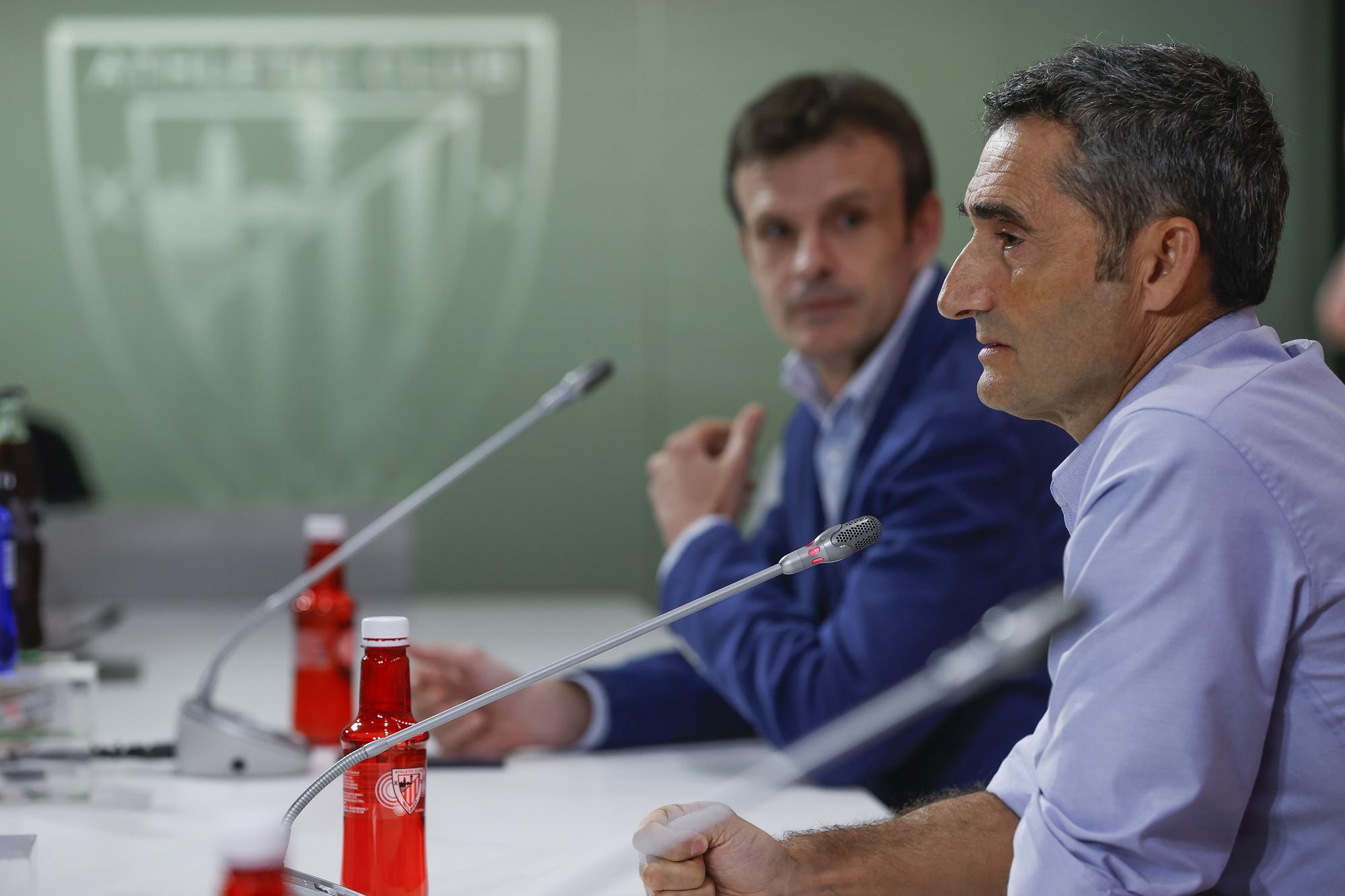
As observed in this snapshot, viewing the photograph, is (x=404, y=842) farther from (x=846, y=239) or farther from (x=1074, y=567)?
(x=846, y=239)

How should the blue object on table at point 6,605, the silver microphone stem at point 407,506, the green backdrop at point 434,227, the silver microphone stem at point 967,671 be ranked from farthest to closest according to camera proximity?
the green backdrop at point 434,227 < the silver microphone stem at point 407,506 < the blue object on table at point 6,605 < the silver microphone stem at point 967,671

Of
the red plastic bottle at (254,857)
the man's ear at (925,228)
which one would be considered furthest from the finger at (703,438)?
the red plastic bottle at (254,857)

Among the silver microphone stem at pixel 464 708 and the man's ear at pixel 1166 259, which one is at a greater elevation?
the man's ear at pixel 1166 259

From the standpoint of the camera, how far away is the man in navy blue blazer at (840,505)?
1.43m

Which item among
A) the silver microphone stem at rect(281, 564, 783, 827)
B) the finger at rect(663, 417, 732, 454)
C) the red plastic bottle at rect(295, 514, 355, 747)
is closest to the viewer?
the silver microphone stem at rect(281, 564, 783, 827)

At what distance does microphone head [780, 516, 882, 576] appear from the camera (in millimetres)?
919

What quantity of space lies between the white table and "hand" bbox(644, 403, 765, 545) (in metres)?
0.28

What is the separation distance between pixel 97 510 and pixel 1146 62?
304cm

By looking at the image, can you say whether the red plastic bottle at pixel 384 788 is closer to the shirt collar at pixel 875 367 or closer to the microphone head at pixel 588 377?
the microphone head at pixel 588 377

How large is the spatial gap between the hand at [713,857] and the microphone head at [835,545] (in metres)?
0.18

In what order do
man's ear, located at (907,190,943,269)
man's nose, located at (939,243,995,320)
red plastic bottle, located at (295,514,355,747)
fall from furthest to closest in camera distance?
man's ear, located at (907,190,943,269), red plastic bottle, located at (295,514,355,747), man's nose, located at (939,243,995,320)

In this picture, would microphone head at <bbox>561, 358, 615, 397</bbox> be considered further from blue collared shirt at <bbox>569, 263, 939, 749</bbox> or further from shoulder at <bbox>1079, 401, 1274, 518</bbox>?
shoulder at <bbox>1079, 401, 1274, 518</bbox>

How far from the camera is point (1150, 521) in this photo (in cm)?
82

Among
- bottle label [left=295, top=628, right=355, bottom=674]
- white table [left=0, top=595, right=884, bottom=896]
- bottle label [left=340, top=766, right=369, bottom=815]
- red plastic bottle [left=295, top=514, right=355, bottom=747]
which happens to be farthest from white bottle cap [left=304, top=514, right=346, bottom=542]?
bottle label [left=340, top=766, right=369, bottom=815]
